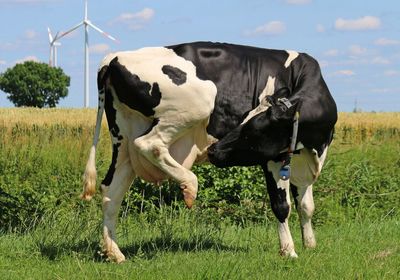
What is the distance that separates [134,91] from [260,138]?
1.26 metres

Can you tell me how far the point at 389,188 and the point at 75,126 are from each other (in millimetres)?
10565

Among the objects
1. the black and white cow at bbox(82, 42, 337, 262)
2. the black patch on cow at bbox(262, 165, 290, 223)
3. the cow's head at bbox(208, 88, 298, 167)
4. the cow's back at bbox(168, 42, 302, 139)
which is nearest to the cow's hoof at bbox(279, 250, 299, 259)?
the black and white cow at bbox(82, 42, 337, 262)

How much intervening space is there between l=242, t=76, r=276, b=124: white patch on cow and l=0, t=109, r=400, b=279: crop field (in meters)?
1.33

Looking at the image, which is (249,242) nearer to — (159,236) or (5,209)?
(159,236)

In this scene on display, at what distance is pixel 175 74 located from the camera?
716cm

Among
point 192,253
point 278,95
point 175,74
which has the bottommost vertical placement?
point 192,253

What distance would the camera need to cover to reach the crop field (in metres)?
6.62

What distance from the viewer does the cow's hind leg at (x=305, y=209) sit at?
8039 mm

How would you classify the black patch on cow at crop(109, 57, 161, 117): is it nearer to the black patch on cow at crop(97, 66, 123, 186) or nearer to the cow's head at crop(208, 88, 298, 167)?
the black patch on cow at crop(97, 66, 123, 186)

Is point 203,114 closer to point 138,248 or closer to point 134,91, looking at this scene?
point 134,91

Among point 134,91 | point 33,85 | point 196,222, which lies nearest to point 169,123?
point 134,91

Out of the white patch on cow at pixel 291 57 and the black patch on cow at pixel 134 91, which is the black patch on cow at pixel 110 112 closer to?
the black patch on cow at pixel 134 91

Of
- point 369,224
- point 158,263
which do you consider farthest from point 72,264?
point 369,224

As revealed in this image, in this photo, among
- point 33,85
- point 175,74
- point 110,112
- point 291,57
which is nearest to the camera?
point 175,74
